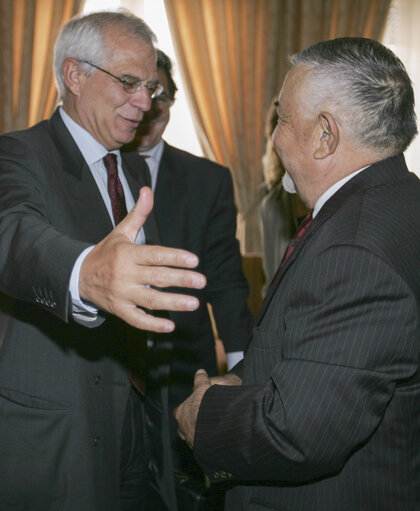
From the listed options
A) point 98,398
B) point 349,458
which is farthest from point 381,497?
point 98,398

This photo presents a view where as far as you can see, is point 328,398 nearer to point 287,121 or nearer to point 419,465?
point 419,465

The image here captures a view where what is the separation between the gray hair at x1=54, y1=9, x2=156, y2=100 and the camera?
194 cm

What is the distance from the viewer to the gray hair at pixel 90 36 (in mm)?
1940

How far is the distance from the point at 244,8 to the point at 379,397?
17.4 feet

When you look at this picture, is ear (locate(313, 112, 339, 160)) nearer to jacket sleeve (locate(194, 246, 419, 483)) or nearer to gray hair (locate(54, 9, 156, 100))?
jacket sleeve (locate(194, 246, 419, 483))

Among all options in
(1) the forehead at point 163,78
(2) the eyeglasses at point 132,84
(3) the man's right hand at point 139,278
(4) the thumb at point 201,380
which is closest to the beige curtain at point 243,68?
(1) the forehead at point 163,78

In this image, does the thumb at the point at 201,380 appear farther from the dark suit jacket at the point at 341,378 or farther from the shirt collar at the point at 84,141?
the shirt collar at the point at 84,141

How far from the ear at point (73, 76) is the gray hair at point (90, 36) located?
0.02 meters

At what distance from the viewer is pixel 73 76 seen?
1.95 metres

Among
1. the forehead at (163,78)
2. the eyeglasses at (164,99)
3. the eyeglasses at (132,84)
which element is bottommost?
the eyeglasses at (132,84)

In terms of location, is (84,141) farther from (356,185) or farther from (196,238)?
(356,185)

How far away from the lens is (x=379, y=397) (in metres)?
1.13

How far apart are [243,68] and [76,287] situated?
506cm

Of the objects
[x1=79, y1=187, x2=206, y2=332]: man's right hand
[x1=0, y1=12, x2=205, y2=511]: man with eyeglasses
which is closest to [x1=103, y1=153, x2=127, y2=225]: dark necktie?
[x1=0, y1=12, x2=205, y2=511]: man with eyeglasses
